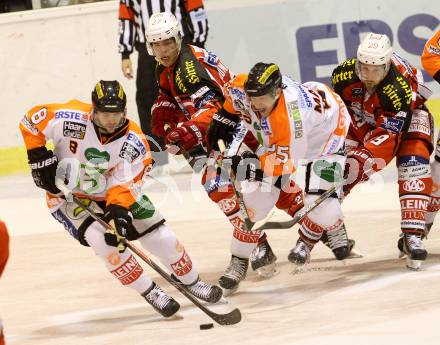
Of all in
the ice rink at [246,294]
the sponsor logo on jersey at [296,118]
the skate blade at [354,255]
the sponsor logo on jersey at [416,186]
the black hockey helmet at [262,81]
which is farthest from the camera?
the skate blade at [354,255]

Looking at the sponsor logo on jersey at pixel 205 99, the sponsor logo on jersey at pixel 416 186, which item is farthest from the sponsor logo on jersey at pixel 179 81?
the sponsor logo on jersey at pixel 416 186

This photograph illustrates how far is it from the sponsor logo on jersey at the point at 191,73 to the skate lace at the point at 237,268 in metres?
1.14

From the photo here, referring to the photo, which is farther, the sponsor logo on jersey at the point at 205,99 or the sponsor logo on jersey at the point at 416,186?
the sponsor logo on jersey at the point at 205,99

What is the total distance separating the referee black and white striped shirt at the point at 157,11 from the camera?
9.41m

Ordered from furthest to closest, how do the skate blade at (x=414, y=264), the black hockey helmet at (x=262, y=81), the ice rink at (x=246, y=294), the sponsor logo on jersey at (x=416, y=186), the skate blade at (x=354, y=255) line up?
the skate blade at (x=354, y=255)
the sponsor logo on jersey at (x=416, y=186)
the skate blade at (x=414, y=264)
the black hockey helmet at (x=262, y=81)
the ice rink at (x=246, y=294)

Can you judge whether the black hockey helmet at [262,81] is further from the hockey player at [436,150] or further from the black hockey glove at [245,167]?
the hockey player at [436,150]

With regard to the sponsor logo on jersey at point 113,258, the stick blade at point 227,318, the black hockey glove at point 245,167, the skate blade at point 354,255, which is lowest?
the skate blade at point 354,255

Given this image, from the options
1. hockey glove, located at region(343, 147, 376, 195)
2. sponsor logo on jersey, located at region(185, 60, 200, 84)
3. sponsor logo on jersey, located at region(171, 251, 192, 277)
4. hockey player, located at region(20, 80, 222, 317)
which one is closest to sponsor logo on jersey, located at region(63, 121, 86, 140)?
hockey player, located at region(20, 80, 222, 317)

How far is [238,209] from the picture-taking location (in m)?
6.43

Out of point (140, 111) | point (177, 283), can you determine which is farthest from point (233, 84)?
point (140, 111)

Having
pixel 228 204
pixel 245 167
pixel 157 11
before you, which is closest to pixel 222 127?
pixel 245 167

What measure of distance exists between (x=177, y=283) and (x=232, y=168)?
0.78 m

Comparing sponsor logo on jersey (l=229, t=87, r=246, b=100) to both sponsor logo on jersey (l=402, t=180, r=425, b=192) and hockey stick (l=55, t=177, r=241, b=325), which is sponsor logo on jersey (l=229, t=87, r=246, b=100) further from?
sponsor logo on jersey (l=402, t=180, r=425, b=192)

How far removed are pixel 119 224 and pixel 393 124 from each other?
5.47 ft
